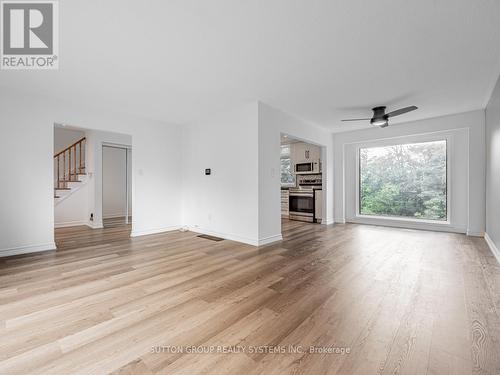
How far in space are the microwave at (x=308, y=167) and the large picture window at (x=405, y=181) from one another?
3.76ft

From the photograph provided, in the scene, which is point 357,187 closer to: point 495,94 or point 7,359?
point 495,94

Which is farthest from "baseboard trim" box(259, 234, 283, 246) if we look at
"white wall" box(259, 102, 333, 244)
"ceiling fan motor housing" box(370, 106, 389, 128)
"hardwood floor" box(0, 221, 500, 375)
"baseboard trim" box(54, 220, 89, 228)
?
"baseboard trim" box(54, 220, 89, 228)

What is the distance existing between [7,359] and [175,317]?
3.15 ft

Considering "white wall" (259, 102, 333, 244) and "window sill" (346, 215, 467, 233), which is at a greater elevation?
"white wall" (259, 102, 333, 244)

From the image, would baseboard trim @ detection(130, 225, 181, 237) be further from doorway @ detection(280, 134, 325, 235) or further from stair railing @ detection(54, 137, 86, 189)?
stair railing @ detection(54, 137, 86, 189)

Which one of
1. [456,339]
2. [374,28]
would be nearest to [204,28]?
[374,28]

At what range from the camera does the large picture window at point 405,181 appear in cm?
527

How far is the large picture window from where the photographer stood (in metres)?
5.27

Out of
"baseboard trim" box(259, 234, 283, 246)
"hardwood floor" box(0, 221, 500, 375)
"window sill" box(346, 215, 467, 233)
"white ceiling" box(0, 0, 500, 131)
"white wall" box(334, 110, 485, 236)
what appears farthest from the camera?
"window sill" box(346, 215, 467, 233)

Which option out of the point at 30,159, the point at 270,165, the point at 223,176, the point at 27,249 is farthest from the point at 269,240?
the point at 30,159

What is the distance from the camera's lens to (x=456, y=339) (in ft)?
5.10

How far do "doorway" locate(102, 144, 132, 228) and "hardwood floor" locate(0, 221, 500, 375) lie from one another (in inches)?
143

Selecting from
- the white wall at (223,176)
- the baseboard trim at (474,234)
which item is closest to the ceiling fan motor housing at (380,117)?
the white wall at (223,176)

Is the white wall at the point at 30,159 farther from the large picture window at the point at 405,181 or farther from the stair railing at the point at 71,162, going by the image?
the large picture window at the point at 405,181
